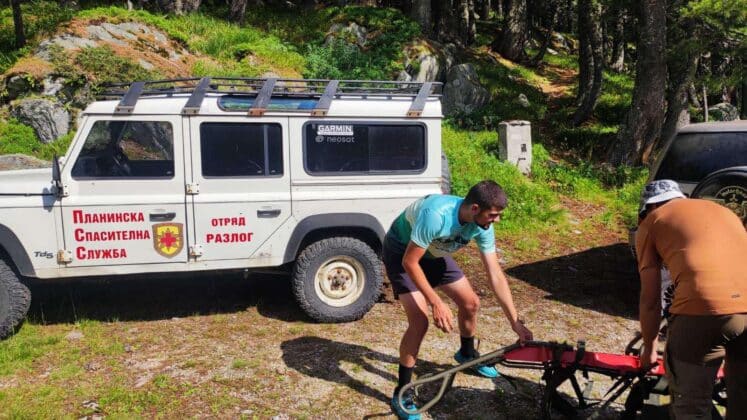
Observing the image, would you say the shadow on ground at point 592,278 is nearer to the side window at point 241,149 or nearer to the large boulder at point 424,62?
the side window at point 241,149

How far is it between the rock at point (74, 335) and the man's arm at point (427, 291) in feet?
11.3

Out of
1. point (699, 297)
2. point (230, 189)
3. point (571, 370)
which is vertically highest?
point (230, 189)

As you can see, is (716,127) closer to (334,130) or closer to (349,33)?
(334,130)

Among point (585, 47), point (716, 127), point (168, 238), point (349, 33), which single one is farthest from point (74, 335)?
point (585, 47)

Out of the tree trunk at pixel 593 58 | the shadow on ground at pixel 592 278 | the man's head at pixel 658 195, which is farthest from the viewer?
the tree trunk at pixel 593 58

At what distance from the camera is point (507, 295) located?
4.21 meters

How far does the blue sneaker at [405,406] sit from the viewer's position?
416cm

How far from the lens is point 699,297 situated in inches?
121

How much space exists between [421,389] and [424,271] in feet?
3.08

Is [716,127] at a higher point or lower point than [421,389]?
higher

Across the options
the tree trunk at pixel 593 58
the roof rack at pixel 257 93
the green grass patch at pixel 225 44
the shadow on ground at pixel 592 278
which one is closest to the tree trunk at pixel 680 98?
the tree trunk at pixel 593 58

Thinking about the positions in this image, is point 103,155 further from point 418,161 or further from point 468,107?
point 468,107

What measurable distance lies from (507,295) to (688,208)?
1.35 m

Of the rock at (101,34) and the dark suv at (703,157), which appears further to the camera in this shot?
the rock at (101,34)
